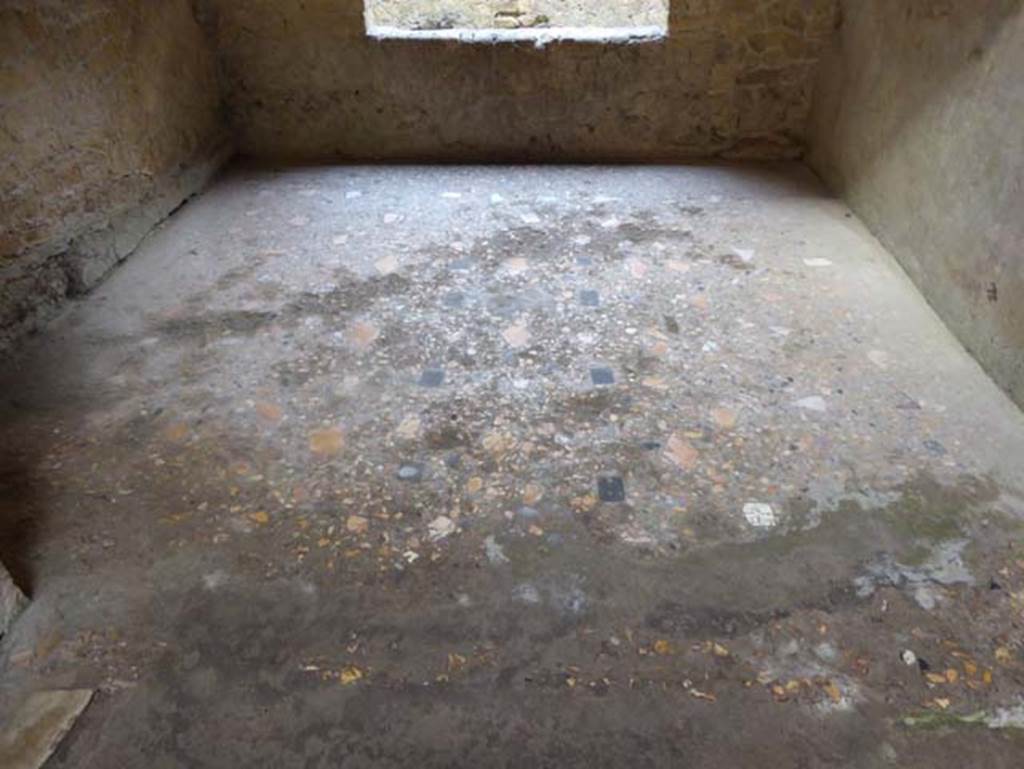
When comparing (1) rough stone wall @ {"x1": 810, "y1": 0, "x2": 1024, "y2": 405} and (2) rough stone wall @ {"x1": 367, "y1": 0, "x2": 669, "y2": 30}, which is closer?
(1) rough stone wall @ {"x1": 810, "y1": 0, "x2": 1024, "y2": 405}

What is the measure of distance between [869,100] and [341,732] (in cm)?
329

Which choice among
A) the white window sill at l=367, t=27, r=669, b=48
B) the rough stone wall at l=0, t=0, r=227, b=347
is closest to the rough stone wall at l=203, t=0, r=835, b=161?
the white window sill at l=367, t=27, r=669, b=48

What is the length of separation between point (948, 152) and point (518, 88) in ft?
6.99

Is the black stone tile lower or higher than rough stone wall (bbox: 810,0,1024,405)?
lower

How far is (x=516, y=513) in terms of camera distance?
72.8 inches

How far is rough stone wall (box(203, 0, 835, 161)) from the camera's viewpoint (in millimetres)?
3688

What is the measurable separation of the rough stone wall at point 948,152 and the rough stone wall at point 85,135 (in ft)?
10.6

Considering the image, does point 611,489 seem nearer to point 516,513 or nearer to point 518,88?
point 516,513

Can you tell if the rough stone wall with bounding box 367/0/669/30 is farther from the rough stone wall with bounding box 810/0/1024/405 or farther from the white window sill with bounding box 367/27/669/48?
the rough stone wall with bounding box 810/0/1024/405

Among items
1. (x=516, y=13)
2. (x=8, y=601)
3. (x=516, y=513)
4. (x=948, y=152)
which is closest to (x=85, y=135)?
(x=8, y=601)

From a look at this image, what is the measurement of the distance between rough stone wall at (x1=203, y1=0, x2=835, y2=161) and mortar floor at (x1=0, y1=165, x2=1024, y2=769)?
119 cm

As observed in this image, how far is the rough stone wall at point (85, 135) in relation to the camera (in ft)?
8.20

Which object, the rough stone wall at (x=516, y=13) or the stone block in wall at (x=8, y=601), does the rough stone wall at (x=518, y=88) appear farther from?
the stone block in wall at (x=8, y=601)

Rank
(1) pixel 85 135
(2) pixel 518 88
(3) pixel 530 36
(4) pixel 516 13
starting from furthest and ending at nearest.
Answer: (4) pixel 516 13, (2) pixel 518 88, (3) pixel 530 36, (1) pixel 85 135
